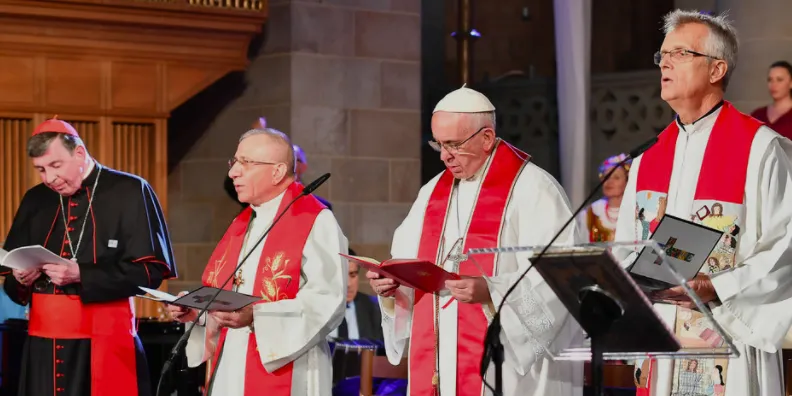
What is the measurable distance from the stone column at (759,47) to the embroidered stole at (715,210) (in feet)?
18.8

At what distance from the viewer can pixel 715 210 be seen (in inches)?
174

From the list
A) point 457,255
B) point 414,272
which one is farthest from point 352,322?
point 414,272

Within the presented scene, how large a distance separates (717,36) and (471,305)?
4.59 feet

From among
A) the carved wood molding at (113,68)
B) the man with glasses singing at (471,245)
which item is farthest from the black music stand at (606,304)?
the carved wood molding at (113,68)

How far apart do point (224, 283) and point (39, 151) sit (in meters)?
1.62

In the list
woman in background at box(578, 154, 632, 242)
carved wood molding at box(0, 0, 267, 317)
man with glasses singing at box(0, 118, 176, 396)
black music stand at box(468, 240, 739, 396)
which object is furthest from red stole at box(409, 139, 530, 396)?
woman in background at box(578, 154, 632, 242)

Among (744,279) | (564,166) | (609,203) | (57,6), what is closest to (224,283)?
(744,279)

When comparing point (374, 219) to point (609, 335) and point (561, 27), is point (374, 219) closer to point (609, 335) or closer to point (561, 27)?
point (561, 27)

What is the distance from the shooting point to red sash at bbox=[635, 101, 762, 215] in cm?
442

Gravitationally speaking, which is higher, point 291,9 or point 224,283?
point 291,9

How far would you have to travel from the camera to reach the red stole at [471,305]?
16.3ft

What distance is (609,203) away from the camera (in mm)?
9312

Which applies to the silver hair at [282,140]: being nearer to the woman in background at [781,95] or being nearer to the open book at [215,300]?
the open book at [215,300]

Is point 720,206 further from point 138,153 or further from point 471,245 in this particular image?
point 138,153
